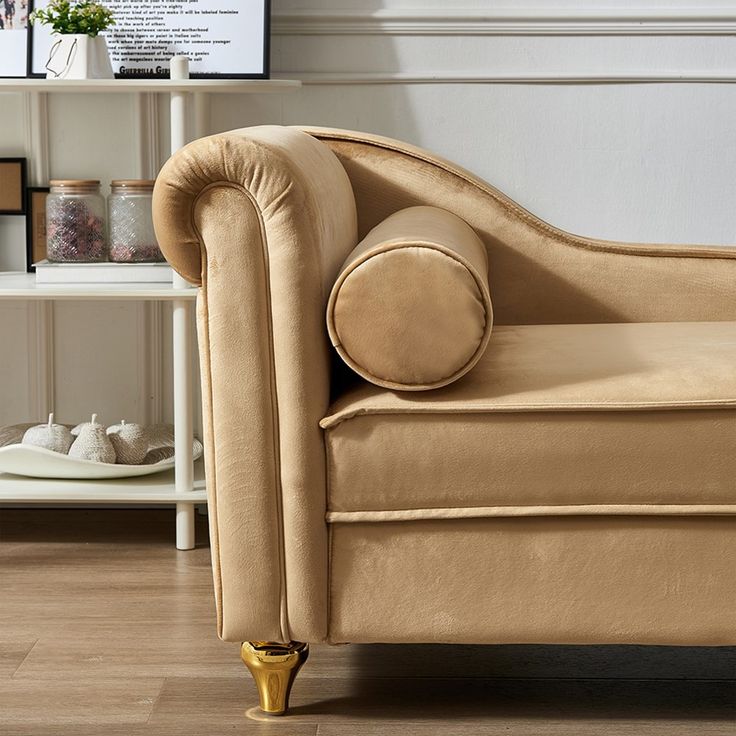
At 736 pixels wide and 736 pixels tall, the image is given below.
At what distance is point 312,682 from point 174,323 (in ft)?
2.60

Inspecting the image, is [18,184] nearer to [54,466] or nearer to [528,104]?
[54,466]

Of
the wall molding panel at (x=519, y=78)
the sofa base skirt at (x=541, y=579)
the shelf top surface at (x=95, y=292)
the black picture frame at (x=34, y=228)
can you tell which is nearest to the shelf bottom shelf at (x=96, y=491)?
the shelf top surface at (x=95, y=292)

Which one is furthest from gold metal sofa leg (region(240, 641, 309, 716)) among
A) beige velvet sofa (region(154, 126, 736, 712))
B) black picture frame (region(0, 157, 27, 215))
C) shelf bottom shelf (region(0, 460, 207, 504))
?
black picture frame (region(0, 157, 27, 215))

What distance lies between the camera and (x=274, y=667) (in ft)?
4.42

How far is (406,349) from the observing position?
1.24 meters

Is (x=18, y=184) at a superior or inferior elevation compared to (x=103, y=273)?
superior

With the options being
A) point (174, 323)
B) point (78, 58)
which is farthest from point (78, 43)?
point (174, 323)

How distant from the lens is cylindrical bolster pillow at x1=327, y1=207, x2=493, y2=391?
1231mm

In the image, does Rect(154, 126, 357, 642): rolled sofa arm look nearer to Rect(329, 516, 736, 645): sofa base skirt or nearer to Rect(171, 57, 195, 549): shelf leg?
Rect(329, 516, 736, 645): sofa base skirt

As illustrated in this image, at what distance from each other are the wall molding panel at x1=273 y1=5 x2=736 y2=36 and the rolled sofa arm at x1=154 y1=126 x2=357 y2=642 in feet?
3.14

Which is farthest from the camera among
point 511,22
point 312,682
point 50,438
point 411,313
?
point 511,22

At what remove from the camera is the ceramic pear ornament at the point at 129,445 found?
2061 mm

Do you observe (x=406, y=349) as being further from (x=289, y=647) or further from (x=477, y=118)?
(x=477, y=118)

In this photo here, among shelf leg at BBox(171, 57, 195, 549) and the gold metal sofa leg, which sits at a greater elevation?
shelf leg at BBox(171, 57, 195, 549)
